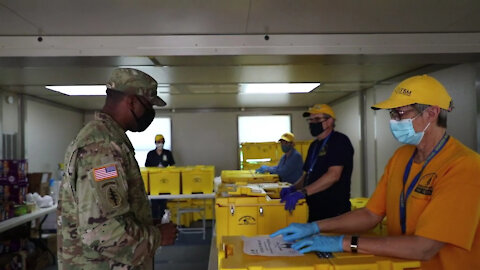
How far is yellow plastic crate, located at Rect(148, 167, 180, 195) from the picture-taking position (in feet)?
16.2

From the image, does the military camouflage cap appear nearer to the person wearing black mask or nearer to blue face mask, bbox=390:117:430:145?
blue face mask, bbox=390:117:430:145

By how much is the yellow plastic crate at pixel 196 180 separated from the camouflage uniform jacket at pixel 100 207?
3.33 m

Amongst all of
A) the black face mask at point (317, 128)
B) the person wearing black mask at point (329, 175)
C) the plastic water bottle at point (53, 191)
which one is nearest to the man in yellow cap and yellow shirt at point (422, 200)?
the person wearing black mask at point (329, 175)

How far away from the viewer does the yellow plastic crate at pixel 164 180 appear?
16.2 feet

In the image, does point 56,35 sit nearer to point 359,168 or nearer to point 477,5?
point 477,5

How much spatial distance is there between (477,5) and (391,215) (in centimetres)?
172

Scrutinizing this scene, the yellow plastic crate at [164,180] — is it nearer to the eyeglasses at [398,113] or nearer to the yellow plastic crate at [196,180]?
the yellow plastic crate at [196,180]

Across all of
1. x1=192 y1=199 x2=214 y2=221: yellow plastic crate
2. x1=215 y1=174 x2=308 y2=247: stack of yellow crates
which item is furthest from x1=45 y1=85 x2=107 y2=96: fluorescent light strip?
x1=215 y1=174 x2=308 y2=247: stack of yellow crates

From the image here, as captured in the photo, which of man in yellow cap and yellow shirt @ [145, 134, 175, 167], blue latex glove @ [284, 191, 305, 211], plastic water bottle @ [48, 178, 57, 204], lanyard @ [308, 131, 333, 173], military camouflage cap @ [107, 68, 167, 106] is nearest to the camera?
military camouflage cap @ [107, 68, 167, 106]

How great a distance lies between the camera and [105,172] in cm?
148

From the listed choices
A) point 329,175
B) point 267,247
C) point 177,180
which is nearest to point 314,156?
point 329,175

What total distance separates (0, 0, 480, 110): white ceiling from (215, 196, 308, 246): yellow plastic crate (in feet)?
4.09

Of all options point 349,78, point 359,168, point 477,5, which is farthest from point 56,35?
point 359,168

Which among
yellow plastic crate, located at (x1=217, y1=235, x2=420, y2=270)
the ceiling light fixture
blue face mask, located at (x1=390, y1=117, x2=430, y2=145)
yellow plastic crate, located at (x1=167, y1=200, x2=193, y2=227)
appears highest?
the ceiling light fixture
